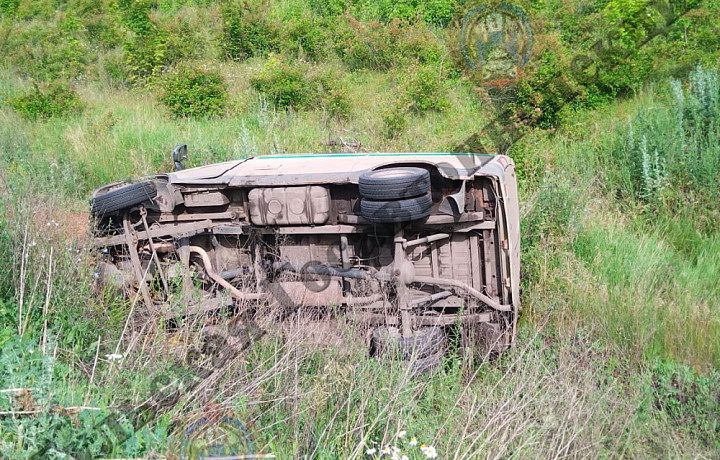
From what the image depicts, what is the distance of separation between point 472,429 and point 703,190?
17.9 ft

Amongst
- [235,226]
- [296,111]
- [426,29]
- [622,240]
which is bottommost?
[622,240]

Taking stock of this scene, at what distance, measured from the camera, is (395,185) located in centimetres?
445

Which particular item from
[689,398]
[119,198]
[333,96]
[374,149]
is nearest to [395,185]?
[119,198]

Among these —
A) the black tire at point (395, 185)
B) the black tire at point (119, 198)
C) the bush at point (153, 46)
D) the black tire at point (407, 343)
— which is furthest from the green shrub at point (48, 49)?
the black tire at point (407, 343)

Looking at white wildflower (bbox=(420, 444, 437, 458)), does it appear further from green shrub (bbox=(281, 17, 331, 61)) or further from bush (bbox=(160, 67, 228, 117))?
green shrub (bbox=(281, 17, 331, 61))

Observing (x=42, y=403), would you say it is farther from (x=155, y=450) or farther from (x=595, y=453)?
(x=595, y=453)

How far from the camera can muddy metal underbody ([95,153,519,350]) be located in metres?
4.83

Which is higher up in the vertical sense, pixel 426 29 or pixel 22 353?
pixel 426 29

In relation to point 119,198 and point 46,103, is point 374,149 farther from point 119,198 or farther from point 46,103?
point 46,103

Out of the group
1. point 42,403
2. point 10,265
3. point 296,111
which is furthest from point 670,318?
point 296,111

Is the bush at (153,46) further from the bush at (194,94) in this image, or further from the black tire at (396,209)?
the black tire at (396,209)

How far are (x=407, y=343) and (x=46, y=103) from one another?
32.8 ft

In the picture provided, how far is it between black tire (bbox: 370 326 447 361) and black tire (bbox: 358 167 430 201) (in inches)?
43.7

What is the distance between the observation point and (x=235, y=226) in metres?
5.21
